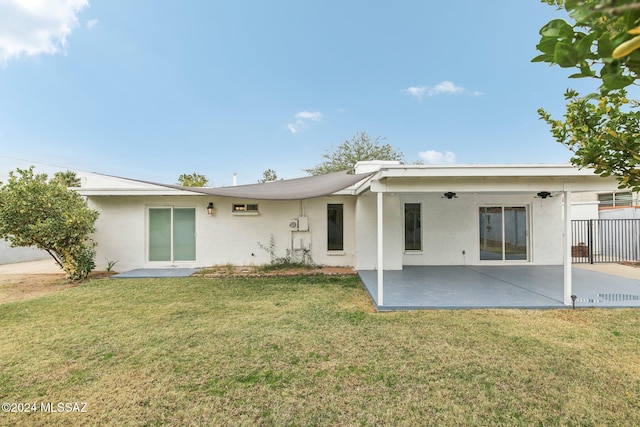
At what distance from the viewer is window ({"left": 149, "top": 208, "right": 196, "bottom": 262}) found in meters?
9.78

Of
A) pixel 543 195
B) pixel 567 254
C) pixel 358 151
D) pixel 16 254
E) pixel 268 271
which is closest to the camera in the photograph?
pixel 567 254

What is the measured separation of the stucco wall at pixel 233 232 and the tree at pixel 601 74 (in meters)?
8.02

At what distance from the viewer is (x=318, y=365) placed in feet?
11.5

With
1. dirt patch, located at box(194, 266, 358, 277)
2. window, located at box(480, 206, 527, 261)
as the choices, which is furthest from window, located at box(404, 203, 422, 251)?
dirt patch, located at box(194, 266, 358, 277)

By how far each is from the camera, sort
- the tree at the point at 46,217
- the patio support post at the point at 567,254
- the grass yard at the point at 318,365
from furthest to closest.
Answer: the tree at the point at 46,217, the patio support post at the point at 567,254, the grass yard at the point at 318,365

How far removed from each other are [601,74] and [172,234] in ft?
35.2

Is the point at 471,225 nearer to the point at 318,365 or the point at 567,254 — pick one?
the point at 567,254

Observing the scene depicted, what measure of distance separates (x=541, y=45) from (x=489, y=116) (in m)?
20.7

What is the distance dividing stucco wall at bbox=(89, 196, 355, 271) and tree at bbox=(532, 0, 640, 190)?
26.3 feet

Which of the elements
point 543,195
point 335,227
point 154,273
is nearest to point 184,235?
point 154,273

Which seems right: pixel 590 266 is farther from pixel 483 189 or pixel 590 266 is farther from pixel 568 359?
pixel 568 359

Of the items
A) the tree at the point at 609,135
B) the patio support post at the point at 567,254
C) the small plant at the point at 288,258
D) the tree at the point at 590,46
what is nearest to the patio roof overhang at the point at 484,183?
the patio support post at the point at 567,254

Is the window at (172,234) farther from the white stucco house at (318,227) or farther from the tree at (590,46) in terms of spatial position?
the tree at (590,46)

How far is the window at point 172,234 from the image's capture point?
9.78 metres
